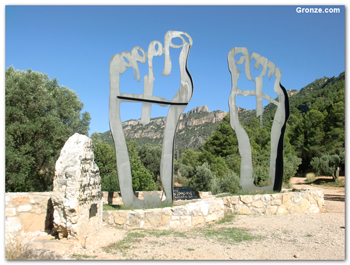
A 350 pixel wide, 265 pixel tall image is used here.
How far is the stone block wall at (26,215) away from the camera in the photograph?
15.5 feet

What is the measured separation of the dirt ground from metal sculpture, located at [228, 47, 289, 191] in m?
2.65

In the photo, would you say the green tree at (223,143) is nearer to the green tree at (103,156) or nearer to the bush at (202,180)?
the bush at (202,180)

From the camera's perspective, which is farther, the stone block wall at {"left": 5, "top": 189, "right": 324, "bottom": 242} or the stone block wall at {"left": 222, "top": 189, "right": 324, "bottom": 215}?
the stone block wall at {"left": 222, "top": 189, "right": 324, "bottom": 215}

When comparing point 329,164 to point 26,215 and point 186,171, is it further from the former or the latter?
point 26,215

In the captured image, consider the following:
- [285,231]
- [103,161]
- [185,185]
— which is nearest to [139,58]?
[285,231]

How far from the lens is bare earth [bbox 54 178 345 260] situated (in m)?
4.43

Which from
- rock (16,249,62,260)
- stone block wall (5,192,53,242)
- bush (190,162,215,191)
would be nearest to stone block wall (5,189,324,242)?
stone block wall (5,192,53,242)

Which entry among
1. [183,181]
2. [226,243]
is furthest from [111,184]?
Result: [183,181]

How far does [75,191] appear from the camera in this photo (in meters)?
4.69

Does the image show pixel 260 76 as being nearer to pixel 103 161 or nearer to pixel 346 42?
pixel 346 42

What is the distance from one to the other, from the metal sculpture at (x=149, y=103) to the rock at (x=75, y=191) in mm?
1883

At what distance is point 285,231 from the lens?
6.12 m

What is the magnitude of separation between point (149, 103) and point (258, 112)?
4358 mm

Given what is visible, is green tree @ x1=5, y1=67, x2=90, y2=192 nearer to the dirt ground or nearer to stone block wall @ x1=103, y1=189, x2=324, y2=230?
stone block wall @ x1=103, y1=189, x2=324, y2=230
